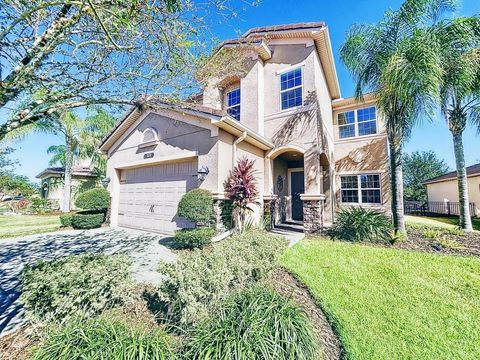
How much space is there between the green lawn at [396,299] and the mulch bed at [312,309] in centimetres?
14

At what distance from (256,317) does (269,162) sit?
29.1ft

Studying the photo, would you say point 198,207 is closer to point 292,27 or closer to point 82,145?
point 292,27

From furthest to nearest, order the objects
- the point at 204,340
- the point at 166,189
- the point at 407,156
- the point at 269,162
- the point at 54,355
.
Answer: the point at 407,156, the point at 269,162, the point at 166,189, the point at 204,340, the point at 54,355

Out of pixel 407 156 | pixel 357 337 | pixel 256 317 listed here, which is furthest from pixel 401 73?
pixel 407 156

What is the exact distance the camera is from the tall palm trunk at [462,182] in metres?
9.55

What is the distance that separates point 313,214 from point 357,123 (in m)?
8.46

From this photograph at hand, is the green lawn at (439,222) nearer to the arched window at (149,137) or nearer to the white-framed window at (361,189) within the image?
the white-framed window at (361,189)

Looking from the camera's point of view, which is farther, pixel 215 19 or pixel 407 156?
pixel 407 156

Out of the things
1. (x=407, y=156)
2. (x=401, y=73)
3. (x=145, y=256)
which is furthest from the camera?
(x=407, y=156)

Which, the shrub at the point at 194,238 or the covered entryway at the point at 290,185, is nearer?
the shrub at the point at 194,238

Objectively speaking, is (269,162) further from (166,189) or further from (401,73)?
(401,73)

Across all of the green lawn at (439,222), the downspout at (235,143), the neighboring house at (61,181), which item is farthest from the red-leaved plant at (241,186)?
the neighboring house at (61,181)

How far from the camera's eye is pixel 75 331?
268 centimetres

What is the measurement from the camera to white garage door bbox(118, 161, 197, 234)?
32.2 ft
